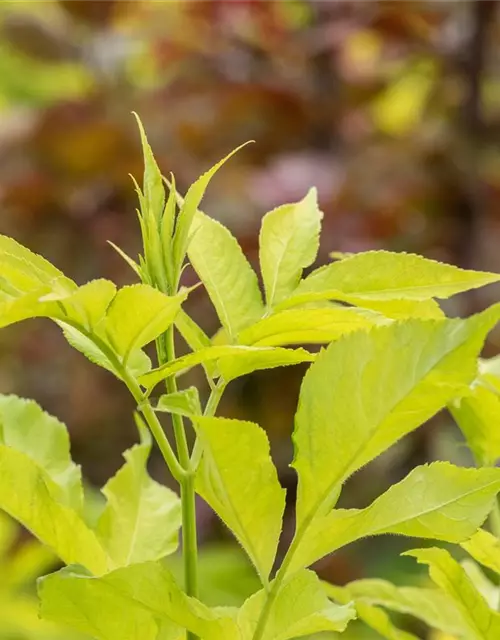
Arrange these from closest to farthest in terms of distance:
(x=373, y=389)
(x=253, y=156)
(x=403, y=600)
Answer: (x=373, y=389), (x=403, y=600), (x=253, y=156)

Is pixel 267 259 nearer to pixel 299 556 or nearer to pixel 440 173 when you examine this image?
pixel 299 556

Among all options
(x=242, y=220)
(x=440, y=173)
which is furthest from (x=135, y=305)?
(x=440, y=173)

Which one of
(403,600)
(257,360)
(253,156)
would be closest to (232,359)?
(257,360)

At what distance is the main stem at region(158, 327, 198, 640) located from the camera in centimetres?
21

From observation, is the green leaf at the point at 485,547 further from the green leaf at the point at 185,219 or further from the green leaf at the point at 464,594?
the green leaf at the point at 185,219

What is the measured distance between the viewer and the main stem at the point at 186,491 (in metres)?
0.21

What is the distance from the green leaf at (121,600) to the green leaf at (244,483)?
2 centimetres

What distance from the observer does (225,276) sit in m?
0.25

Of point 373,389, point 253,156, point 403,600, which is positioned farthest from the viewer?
point 253,156

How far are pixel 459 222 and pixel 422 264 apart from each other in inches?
33.8

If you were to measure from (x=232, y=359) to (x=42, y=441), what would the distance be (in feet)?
0.27

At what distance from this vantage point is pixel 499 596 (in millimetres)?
310

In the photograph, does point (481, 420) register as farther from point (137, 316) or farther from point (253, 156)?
point (253, 156)

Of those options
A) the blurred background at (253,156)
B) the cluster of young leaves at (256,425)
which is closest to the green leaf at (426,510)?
the cluster of young leaves at (256,425)
